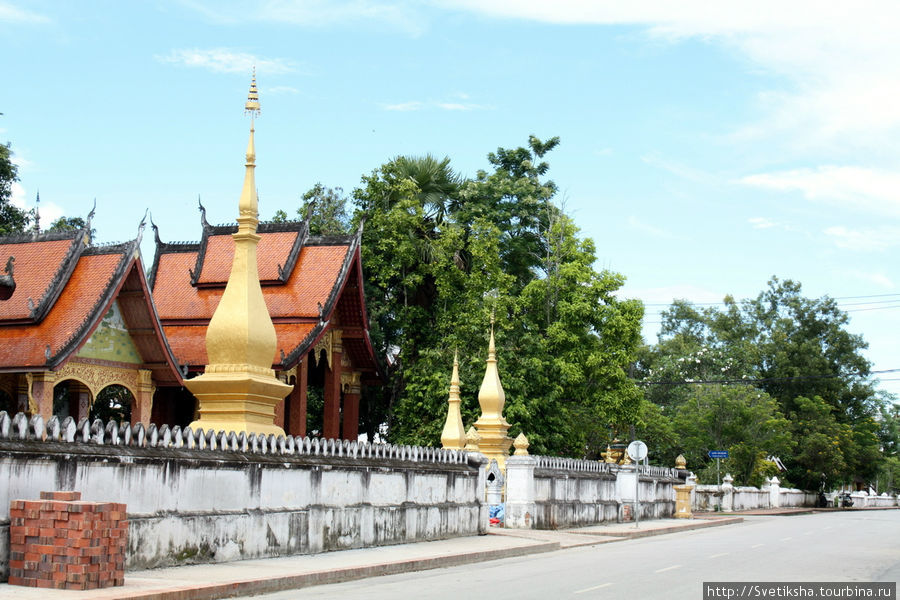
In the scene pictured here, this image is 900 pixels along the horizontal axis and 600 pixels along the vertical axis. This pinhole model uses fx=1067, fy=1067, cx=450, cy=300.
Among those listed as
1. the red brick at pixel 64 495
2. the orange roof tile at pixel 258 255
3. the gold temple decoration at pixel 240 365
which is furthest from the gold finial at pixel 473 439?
the red brick at pixel 64 495

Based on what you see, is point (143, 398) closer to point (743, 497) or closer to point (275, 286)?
point (275, 286)

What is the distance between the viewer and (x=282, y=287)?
29.8m

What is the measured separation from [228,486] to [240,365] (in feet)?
13.3

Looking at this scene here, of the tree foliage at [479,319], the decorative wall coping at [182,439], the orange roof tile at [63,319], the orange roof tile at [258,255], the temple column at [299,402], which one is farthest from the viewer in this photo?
the tree foliage at [479,319]

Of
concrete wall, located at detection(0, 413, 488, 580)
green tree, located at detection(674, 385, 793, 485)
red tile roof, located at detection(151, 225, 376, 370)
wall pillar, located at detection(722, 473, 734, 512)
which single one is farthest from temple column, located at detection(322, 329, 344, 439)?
green tree, located at detection(674, 385, 793, 485)

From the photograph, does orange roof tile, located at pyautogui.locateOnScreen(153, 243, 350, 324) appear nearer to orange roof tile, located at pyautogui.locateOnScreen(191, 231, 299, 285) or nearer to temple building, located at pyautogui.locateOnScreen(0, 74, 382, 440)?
temple building, located at pyautogui.locateOnScreen(0, 74, 382, 440)

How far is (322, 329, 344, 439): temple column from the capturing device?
30281 mm

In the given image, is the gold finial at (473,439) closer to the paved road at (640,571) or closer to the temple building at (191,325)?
the temple building at (191,325)

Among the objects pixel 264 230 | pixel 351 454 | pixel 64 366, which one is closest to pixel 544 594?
pixel 351 454

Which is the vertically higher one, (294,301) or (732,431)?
(294,301)

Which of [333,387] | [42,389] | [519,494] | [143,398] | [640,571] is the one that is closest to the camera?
[640,571]

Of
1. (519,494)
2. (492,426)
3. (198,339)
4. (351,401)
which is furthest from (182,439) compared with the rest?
(351,401)

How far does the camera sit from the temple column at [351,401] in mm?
32312

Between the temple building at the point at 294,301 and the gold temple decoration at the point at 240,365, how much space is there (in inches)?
313
